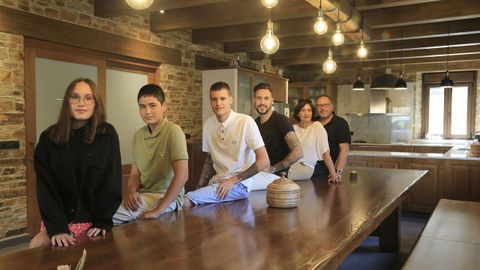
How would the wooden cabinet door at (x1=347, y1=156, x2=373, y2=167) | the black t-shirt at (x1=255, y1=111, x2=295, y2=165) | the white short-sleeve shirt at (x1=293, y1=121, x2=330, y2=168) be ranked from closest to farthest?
the black t-shirt at (x1=255, y1=111, x2=295, y2=165) → the white short-sleeve shirt at (x1=293, y1=121, x2=330, y2=168) → the wooden cabinet door at (x1=347, y1=156, x2=373, y2=167)

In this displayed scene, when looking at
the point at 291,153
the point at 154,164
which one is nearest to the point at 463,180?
the point at 291,153

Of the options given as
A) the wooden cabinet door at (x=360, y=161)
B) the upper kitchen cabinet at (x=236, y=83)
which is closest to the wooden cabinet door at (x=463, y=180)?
the wooden cabinet door at (x=360, y=161)

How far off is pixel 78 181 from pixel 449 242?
256 centimetres

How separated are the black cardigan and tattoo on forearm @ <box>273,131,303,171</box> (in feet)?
5.08

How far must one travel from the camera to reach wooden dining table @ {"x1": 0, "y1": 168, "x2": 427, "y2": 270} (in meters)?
1.54

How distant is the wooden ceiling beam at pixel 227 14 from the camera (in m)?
5.14

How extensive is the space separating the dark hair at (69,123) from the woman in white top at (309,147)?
6.63 feet

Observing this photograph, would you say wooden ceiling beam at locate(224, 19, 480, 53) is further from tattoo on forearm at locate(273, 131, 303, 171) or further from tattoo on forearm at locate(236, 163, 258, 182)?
tattoo on forearm at locate(236, 163, 258, 182)

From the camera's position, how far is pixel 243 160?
2.82 metres

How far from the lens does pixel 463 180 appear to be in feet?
19.7

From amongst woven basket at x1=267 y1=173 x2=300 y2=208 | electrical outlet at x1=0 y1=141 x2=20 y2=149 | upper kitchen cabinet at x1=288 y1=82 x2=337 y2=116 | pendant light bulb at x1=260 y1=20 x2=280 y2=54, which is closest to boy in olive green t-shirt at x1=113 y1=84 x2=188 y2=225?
woven basket at x1=267 y1=173 x2=300 y2=208

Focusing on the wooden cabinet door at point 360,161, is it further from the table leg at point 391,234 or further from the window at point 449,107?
the window at point 449,107

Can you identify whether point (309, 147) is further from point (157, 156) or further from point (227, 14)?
point (227, 14)

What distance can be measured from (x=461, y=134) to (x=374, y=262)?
744 centimetres
